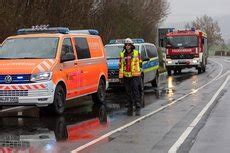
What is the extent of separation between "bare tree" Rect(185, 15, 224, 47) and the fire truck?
305 feet

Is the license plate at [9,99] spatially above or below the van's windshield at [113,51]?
below

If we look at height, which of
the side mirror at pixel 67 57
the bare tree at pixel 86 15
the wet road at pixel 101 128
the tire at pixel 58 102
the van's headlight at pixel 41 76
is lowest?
the wet road at pixel 101 128

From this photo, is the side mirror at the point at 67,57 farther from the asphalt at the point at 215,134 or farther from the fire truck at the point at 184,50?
the fire truck at the point at 184,50

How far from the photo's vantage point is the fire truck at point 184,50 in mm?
32875

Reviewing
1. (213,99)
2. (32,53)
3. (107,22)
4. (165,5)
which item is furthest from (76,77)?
(165,5)

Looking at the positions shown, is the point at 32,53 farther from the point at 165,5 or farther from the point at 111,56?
the point at 165,5

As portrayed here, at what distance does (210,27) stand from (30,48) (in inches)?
4672

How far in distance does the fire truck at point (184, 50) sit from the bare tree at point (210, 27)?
93.1 metres

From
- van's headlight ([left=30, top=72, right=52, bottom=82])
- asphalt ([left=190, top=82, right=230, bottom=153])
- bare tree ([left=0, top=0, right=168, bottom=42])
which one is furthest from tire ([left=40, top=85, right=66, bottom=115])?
bare tree ([left=0, top=0, right=168, bottom=42])

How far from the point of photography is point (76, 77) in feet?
43.5

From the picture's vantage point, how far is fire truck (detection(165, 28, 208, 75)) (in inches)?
1294

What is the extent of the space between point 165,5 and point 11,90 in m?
41.3

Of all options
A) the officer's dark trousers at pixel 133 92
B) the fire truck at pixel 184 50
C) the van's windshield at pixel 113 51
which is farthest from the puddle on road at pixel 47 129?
the fire truck at pixel 184 50

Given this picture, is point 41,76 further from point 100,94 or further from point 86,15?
point 86,15
